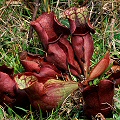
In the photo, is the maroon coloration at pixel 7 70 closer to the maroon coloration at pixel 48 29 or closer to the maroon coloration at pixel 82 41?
the maroon coloration at pixel 48 29

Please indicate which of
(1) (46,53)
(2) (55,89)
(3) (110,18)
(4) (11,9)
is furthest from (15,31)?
(2) (55,89)

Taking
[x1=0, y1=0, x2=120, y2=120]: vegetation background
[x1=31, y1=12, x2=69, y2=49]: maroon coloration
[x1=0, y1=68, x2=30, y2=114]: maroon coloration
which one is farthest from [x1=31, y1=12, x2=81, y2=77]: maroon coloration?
[x1=0, y1=68, x2=30, y2=114]: maroon coloration

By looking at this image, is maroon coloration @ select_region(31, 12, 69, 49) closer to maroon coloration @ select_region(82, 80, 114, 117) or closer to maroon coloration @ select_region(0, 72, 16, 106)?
maroon coloration @ select_region(0, 72, 16, 106)

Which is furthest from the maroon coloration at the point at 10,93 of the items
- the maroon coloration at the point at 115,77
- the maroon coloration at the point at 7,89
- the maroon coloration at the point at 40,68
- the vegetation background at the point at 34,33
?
the maroon coloration at the point at 115,77

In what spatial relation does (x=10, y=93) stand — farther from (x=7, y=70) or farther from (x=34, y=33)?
(x=34, y=33)

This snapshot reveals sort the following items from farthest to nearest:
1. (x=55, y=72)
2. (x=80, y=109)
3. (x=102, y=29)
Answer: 1. (x=102, y=29)
2. (x=55, y=72)
3. (x=80, y=109)

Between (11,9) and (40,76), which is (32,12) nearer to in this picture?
(11,9)
